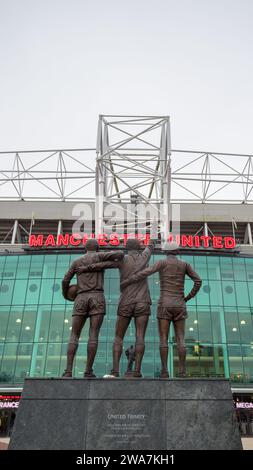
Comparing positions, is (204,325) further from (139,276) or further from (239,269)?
(139,276)

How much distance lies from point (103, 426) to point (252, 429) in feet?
92.3

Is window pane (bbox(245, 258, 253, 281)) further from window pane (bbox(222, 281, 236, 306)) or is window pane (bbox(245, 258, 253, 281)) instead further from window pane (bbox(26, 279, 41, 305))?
window pane (bbox(26, 279, 41, 305))

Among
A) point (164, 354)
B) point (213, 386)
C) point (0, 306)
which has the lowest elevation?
point (213, 386)

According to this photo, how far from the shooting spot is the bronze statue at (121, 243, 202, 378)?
919 centimetres

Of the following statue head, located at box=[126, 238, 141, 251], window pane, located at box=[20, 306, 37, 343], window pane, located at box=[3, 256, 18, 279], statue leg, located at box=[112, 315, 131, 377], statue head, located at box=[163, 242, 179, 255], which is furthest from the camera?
window pane, located at box=[3, 256, 18, 279]

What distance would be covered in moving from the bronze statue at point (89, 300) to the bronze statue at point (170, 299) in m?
0.65

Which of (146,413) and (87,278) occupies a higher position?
(87,278)

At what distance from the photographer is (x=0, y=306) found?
3459 cm

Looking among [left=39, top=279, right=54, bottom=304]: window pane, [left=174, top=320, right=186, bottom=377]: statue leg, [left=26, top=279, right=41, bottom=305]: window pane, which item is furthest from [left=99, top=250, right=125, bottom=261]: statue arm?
[left=26, top=279, right=41, bottom=305]: window pane

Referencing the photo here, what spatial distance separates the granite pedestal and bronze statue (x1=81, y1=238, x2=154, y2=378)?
46.7 inches

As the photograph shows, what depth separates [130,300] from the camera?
370 inches

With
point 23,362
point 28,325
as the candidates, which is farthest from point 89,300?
point 28,325

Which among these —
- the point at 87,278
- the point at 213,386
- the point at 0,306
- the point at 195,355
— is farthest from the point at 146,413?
the point at 0,306
